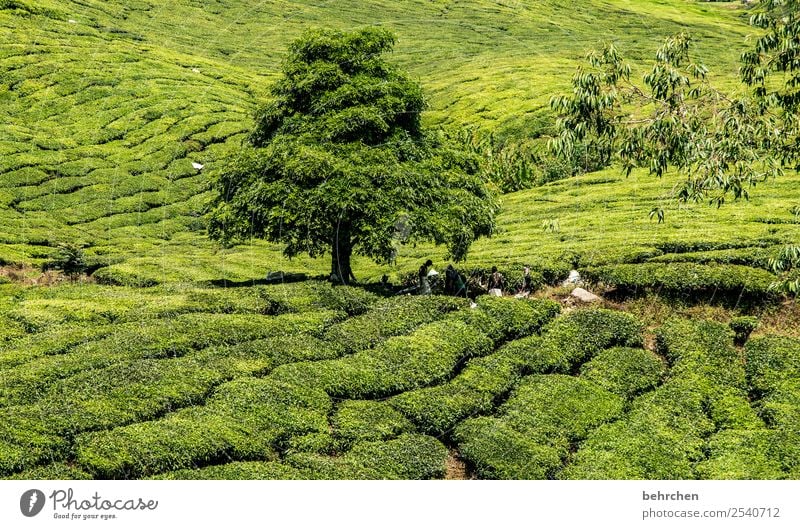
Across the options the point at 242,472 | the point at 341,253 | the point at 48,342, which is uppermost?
the point at 242,472

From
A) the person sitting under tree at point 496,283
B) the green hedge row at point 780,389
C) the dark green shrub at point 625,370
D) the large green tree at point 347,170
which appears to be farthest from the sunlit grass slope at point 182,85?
the green hedge row at point 780,389

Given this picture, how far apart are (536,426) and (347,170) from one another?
530 inches

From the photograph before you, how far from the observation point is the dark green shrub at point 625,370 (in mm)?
27328

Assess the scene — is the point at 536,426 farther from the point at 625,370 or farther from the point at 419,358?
the point at 625,370

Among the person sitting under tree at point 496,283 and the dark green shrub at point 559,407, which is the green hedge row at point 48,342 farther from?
the person sitting under tree at point 496,283

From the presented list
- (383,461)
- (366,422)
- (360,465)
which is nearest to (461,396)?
(366,422)

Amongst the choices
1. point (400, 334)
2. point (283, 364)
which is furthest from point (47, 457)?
point (400, 334)

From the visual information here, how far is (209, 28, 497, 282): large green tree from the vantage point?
111 ft

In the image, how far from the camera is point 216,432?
22.3 m

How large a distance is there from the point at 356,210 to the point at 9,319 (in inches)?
484

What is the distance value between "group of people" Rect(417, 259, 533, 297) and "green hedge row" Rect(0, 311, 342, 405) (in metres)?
4.85

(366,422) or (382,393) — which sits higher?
(366,422)

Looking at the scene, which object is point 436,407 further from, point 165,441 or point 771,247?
point 771,247

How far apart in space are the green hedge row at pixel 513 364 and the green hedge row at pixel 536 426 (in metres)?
0.56
